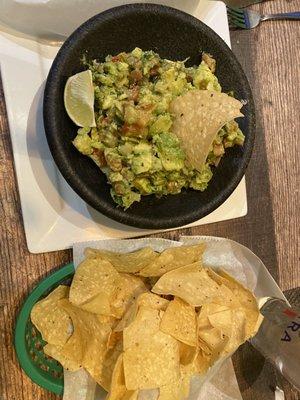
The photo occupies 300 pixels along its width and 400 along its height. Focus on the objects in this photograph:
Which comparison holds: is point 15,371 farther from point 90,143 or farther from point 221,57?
point 221,57

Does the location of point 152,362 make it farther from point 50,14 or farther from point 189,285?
point 50,14

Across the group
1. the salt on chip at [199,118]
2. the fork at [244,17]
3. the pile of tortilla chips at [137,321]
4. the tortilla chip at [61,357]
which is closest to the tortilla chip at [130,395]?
the pile of tortilla chips at [137,321]

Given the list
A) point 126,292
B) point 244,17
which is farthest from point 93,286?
point 244,17

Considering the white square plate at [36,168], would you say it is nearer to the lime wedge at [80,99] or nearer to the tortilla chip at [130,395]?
the lime wedge at [80,99]

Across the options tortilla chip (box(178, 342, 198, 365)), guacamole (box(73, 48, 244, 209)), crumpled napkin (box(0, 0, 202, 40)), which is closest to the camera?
guacamole (box(73, 48, 244, 209))

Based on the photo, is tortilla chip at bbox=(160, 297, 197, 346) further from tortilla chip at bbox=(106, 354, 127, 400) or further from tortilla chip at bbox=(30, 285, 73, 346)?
tortilla chip at bbox=(30, 285, 73, 346)

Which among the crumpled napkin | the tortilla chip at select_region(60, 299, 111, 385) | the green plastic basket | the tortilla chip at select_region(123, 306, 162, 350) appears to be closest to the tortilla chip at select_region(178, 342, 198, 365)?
the tortilla chip at select_region(123, 306, 162, 350)
